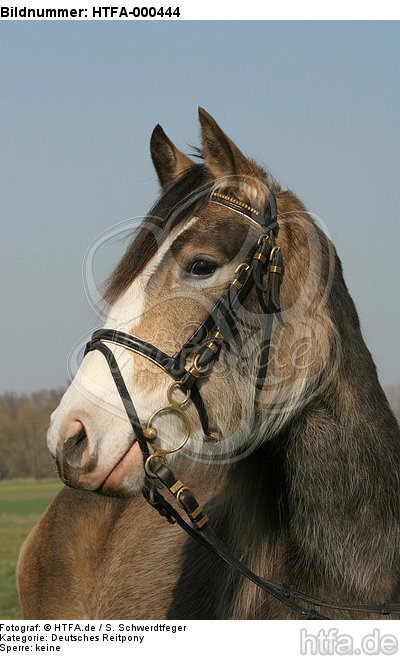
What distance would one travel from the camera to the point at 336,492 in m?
3.47

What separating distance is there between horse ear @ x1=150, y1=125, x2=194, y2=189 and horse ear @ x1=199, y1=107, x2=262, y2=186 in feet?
0.87

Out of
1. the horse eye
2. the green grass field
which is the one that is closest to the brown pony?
the horse eye

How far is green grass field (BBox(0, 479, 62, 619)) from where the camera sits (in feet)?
42.4

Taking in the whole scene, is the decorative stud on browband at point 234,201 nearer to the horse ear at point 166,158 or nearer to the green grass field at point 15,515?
the horse ear at point 166,158

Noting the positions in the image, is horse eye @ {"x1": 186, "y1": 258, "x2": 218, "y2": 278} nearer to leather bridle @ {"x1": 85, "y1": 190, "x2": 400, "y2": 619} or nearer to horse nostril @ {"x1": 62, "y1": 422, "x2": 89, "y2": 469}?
leather bridle @ {"x1": 85, "y1": 190, "x2": 400, "y2": 619}

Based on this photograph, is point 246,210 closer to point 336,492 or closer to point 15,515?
point 336,492

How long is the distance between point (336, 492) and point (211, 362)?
782 mm

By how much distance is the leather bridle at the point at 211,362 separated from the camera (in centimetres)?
327

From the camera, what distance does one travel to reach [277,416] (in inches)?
Result: 137

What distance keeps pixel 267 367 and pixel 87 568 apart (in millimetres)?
2769

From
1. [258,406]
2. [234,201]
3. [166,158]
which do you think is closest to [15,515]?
[166,158]

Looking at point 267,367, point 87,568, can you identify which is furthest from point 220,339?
point 87,568

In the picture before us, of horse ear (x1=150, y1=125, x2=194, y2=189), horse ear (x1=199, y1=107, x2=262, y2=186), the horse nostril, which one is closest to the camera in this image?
the horse nostril
